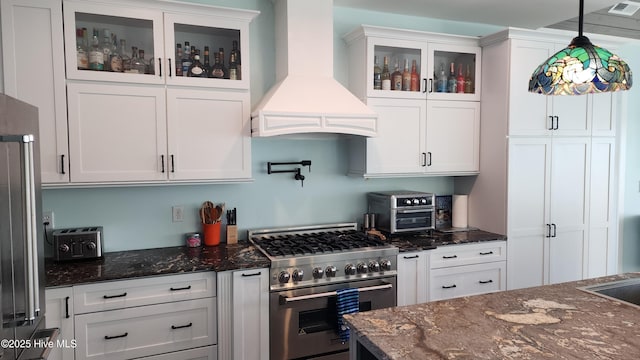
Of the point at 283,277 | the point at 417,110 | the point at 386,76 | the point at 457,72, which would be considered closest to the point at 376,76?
the point at 386,76

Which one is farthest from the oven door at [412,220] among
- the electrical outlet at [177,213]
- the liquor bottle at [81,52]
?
the liquor bottle at [81,52]

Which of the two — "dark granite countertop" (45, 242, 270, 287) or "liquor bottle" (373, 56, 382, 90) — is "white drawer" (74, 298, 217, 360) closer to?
"dark granite countertop" (45, 242, 270, 287)

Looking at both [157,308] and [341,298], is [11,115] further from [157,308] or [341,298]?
[341,298]

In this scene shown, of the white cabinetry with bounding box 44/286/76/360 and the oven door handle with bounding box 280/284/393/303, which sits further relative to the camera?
the oven door handle with bounding box 280/284/393/303

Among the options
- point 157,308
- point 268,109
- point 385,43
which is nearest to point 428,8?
point 385,43

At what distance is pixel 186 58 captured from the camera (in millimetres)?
2750

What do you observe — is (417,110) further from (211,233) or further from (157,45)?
(157,45)

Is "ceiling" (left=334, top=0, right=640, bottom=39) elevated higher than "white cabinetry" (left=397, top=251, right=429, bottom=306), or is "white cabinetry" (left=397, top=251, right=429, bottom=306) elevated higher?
"ceiling" (left=334, top=0, right=640, bottom=39)

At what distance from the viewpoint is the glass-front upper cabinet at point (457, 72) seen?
342cm

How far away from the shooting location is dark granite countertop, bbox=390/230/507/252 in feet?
9.96

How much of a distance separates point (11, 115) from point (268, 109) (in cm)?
143

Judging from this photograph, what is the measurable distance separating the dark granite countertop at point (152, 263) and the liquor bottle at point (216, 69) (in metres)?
1.17

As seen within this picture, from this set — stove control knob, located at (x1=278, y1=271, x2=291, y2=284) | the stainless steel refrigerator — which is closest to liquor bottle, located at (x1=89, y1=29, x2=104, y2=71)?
the stainless steel refrigerator

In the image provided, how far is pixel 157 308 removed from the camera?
2396 mm
